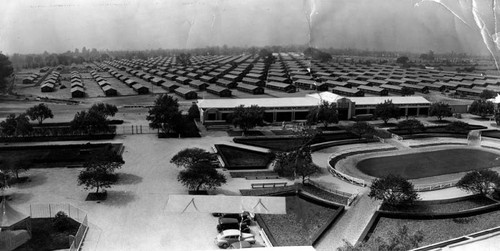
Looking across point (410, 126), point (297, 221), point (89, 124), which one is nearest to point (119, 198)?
point (297, 221)

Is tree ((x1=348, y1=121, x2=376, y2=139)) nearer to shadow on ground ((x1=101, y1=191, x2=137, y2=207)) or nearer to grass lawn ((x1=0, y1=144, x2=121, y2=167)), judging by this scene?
grass lawn ((x1=0, y1=144, x2=121, y2=167))

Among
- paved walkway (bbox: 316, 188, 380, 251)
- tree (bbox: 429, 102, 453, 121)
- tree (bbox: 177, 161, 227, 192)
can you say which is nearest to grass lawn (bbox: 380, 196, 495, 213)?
paved walkway (bbox: 316, 188, 380, 251)

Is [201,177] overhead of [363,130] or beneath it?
beneath

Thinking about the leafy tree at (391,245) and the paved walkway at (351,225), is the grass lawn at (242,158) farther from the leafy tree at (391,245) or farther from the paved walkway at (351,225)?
the leafy tree at (391,245)

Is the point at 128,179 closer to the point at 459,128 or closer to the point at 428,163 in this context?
the point at 428,163

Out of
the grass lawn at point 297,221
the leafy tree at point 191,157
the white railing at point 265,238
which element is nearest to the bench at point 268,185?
the grass lawn at point 297,221

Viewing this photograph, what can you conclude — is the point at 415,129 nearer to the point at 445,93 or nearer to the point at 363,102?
the point at 363,102
